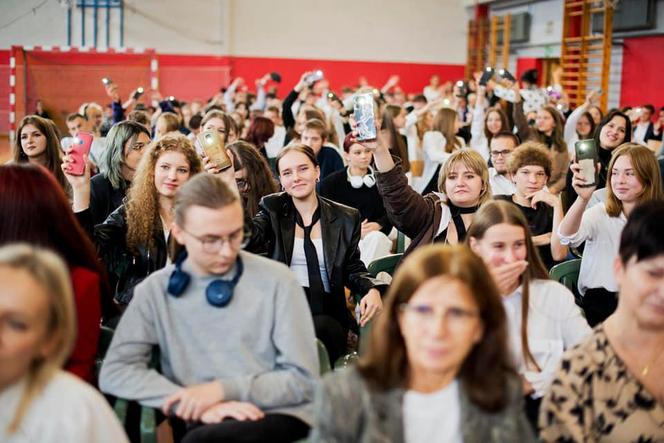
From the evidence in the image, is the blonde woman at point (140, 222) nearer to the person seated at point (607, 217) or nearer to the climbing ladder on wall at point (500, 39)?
the person seated at point (607, 217)

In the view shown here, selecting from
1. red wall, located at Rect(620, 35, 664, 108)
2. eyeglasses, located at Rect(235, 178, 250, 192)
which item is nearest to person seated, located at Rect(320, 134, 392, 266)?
eyeglasses, located at Rect(235, 178, 250, 192)

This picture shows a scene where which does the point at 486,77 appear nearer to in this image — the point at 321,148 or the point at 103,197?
the point at 321,148

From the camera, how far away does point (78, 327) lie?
232 centimetres

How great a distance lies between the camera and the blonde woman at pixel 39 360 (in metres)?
1.70

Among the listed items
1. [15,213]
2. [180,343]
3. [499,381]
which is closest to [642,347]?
[499,381]

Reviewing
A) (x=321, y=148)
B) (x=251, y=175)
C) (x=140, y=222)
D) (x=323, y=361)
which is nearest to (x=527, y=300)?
(x=323, y=361)

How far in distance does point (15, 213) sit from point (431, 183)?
4.68m

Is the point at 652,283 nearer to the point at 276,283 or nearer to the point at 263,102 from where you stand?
the point at 276,283

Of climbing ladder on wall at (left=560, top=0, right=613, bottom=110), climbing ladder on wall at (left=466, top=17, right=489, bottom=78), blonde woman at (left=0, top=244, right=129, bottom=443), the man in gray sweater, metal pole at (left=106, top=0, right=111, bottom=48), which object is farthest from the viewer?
climbing ladder on wall at (left=466, top=17, right=489, bottom=78)

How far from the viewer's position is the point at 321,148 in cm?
655

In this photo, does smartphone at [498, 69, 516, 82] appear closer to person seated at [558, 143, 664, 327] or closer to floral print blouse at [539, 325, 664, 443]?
person seated at [558, 143, 664, 327]

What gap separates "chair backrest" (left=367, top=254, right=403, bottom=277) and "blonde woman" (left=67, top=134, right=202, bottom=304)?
0.96 meters

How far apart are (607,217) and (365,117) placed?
49.1 inches

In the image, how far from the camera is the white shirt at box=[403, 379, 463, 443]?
1.79 metres
